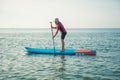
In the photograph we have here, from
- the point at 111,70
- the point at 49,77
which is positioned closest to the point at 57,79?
the point at 49,77

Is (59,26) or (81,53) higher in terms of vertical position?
(59,26)

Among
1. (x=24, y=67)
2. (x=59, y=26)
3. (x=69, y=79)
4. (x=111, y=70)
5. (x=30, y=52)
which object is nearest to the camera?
(x=69, y=79)

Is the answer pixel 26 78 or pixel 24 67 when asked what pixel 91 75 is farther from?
pixel 24 67

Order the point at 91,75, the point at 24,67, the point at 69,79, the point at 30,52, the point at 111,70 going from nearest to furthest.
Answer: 1. the point at 69,79
2. the point at 91,75
3. the point at 111,70
4. the point at 24,67
5. the point at 30,52

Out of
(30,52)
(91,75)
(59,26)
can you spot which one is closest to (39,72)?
(91,75)

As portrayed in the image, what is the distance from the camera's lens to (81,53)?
20500mm

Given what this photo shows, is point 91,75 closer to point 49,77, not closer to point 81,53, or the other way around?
point 49,77

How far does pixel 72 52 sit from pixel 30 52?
461 cm

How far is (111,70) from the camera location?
1420 centimetres

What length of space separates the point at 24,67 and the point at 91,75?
5160 millimetres

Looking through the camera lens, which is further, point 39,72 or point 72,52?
point 72,52

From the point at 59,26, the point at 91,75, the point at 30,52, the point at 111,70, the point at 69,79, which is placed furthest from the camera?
the point at 30,52

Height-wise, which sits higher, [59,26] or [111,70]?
[59,26]

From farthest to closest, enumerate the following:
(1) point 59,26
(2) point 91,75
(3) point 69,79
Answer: (1) point 59,26 → (2) point 91,75 → (3) point 69,79
